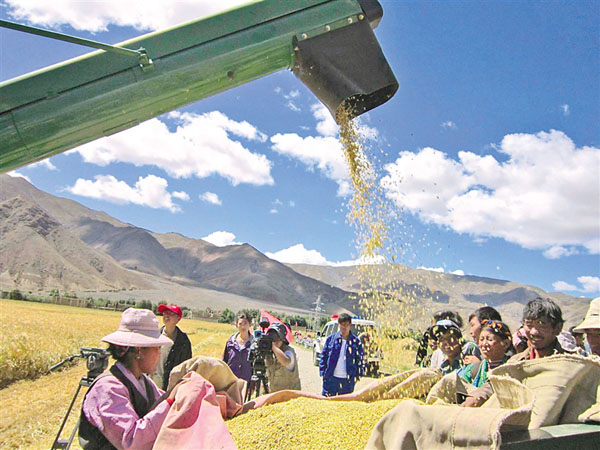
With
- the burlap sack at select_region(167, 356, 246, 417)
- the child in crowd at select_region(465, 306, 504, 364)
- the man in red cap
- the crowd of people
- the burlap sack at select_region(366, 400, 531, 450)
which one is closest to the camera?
the burlap sack at select_region(366, 400, 531, 450)

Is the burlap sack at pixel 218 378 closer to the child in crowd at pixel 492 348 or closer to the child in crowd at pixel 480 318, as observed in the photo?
the child in crowd at pixel 492 348

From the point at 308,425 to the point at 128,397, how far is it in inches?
35.1

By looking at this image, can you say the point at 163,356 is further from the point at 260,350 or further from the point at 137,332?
the point at 137,332

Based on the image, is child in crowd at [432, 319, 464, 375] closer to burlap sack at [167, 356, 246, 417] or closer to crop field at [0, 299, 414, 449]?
crop field at [0, 299, 414, 449]

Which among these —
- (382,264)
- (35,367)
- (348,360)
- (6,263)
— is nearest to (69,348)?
(35,367)

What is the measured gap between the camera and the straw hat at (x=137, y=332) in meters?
2.21

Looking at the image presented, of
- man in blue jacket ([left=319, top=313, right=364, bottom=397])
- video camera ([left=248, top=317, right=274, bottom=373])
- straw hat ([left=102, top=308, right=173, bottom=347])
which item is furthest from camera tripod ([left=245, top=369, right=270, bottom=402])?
straw hat ([left=102, top=308, right=173, bottom=347])

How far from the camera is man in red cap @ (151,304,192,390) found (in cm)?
444

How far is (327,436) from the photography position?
212 cm

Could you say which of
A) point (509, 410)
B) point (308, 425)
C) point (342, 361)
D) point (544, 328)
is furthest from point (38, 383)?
point (509, 410)

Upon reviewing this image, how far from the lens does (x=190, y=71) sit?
242 cm

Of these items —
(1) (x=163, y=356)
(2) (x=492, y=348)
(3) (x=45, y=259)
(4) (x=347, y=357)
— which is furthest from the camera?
(3) (x=45, y=259)

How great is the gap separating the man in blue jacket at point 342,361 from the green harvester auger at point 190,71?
328 cm

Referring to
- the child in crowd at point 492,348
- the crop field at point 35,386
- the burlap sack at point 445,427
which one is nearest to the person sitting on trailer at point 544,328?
the child in crowd at point 492,348
